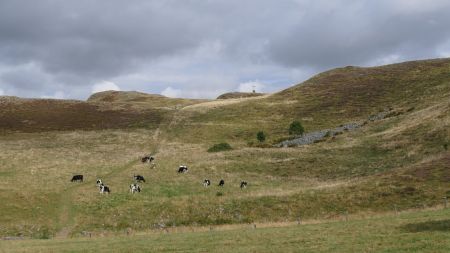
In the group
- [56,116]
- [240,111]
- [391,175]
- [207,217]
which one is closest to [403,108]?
[240,111]

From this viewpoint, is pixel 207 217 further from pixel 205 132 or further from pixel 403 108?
pixel 403 108

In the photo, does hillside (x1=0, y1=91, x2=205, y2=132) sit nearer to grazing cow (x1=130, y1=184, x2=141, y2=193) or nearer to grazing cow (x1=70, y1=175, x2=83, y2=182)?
grazing cow (x1=70, y1=175, x2=83, y2=182)

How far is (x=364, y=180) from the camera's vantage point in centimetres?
4903

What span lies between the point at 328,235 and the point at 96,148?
60.8 m

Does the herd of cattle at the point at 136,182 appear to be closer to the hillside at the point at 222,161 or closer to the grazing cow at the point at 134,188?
the grazing cow at the point at 134,188

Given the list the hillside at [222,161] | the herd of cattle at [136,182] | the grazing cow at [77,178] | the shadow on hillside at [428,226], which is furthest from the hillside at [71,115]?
the shadow on hillside at [428,226]

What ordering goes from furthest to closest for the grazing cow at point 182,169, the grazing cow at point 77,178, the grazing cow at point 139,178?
the grazing cow at point 182,169 → the grazing cow at point 77,178 → the grazing cow at point 139,178

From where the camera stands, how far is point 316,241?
26.0 m

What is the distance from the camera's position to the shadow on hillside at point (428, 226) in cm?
2626

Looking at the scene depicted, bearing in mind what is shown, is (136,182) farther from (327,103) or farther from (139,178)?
(327,103)

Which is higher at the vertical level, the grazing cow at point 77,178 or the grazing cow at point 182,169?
the grazing cow at point 182,169

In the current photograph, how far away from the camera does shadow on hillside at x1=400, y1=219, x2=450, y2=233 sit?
26258mm

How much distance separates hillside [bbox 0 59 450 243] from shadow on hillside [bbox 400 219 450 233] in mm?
1190

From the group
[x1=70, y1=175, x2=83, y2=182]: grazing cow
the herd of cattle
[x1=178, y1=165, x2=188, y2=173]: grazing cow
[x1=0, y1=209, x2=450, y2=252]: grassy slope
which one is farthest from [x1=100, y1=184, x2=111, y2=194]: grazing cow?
[x1=0, y1=209, x2=450, y2=252]: grassy slope
